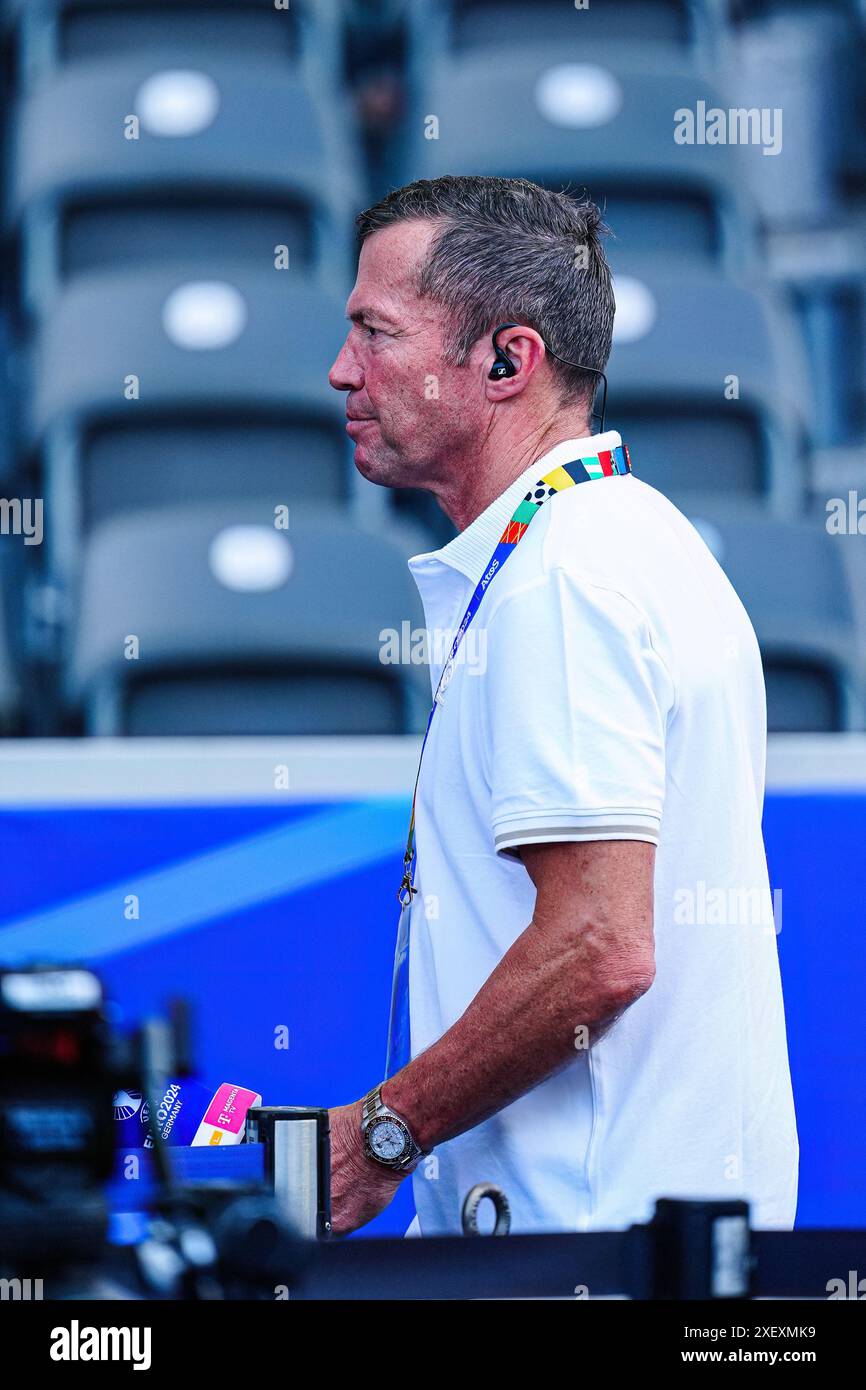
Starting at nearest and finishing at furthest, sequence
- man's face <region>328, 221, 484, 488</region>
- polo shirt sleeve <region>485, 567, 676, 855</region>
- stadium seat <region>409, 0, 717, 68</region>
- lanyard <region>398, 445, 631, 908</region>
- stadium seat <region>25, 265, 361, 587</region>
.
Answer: polo shirt sleeve <region>485, 567, 676, 855</region>
lanyard <region>398, 445, 631, 908</region>
man's face <region>328, 221, 484, 488</region>
stadium seat <region>25, 265, 361, 587</region>
stadium seat <region>409, 0, 717, 68</region>

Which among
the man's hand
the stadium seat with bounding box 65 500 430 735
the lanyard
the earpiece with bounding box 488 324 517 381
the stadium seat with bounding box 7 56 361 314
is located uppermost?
the stadium seat with bounding box 7 56 361 314

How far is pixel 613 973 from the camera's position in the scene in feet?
3.15

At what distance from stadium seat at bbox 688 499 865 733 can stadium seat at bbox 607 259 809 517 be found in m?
0.22

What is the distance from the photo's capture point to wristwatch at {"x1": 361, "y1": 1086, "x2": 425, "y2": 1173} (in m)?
1.04

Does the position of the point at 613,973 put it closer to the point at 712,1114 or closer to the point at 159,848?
the point at 712,1114

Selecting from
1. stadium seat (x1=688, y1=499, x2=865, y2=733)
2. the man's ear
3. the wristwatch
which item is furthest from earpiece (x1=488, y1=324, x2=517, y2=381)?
stadium seat (x1=688, y1=499, x2=865, y2=733)

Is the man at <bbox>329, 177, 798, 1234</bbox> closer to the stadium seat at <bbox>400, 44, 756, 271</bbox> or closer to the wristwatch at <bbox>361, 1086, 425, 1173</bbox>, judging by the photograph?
the wristwatch at <bbox>361, 1086, 425, 1173</bbox>

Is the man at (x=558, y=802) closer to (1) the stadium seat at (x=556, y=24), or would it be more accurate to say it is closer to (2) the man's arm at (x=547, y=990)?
(2) the man's arm at (x=547, y=990)

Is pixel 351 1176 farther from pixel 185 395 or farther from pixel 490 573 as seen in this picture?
pixel 185 395

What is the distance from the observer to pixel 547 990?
97 centimetres

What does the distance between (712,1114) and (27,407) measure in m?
2.03

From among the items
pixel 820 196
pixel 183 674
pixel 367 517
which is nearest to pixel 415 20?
pixel 820 196

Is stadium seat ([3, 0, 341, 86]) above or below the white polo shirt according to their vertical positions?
above

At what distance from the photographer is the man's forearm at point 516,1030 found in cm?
96
